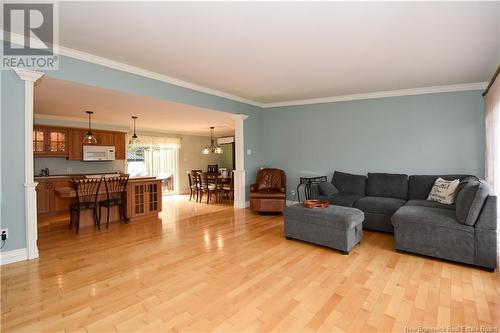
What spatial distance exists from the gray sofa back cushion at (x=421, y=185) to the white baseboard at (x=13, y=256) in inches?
223

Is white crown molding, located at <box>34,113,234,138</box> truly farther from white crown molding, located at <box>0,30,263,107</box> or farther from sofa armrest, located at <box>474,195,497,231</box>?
sofa armrest, located at <box>474,195,497,231</box>

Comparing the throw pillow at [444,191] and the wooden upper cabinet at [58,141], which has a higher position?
the wooden upper cabinet at [58,141]

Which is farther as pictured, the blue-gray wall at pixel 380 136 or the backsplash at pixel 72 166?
the backsplash at pixel 72 166

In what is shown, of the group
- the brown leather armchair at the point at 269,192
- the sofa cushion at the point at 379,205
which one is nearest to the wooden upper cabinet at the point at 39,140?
the brown leather armchair at the point at 269,192

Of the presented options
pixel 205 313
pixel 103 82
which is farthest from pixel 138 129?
pixel 205 313

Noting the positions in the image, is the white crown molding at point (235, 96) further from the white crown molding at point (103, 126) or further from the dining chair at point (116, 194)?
the white crown molding at point (103, 126)

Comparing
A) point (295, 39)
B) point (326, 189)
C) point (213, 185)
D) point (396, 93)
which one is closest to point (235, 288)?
point (295, 39)

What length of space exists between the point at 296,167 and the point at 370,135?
1.79m

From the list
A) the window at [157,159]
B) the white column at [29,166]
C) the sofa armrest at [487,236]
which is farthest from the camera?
the window at [157,159]

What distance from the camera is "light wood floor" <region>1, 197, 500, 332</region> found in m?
1.86

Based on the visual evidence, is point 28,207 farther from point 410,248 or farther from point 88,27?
point 410,248

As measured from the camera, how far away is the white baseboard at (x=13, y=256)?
2800mm

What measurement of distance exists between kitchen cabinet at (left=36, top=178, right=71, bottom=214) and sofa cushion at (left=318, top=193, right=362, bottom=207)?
18.0 ft

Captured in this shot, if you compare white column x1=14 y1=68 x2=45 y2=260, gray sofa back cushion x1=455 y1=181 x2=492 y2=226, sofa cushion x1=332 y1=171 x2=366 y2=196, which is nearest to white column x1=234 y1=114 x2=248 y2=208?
sofa cushion x1=332 y1=171 x2=366 y2=196
